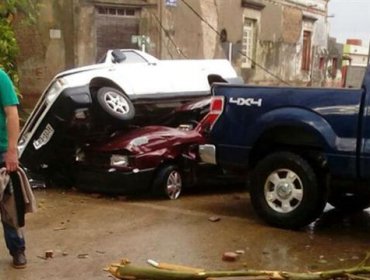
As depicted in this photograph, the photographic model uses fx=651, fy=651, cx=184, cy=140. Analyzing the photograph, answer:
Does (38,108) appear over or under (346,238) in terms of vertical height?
over

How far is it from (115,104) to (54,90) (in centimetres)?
82

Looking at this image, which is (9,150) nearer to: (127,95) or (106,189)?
(106,189)

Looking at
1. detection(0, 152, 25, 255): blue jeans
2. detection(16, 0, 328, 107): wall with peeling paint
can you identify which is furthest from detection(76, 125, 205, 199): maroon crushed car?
detection(16, 0, 328, 107): wall with peeling paint

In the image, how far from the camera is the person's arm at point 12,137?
5.15 m

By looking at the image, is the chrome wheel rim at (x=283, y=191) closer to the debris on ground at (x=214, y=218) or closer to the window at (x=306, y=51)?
the debris on ground at (x=214, y=218)

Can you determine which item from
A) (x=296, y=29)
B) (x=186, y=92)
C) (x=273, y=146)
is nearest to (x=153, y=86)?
(x=186, y=92)

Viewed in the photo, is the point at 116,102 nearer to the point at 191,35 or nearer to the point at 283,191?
the point at 283,191

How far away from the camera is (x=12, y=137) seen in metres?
5.15

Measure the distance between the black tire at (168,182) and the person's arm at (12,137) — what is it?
3.07 m

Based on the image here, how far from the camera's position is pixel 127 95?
9.23 meters

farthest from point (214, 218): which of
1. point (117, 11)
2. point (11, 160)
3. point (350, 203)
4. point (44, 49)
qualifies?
point (117, 11)

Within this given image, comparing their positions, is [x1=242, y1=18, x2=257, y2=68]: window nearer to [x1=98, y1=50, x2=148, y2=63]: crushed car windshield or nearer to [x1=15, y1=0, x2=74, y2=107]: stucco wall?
[x1=15, y1=0, x2=74, y2=107]: stucco wall

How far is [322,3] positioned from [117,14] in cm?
1420

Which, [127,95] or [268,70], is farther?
[268,70]
